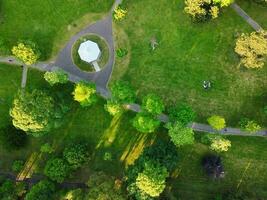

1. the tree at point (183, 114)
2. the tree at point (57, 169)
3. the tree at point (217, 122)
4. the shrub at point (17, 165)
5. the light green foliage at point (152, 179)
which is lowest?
the shrub at point (17, 165)

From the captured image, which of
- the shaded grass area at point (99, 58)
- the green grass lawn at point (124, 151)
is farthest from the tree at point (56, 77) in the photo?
the shaded grass area at point (99, 58)

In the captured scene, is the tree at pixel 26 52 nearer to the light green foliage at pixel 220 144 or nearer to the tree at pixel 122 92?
the tree at pixel 122 92

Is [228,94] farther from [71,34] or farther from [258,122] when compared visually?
[71,34]

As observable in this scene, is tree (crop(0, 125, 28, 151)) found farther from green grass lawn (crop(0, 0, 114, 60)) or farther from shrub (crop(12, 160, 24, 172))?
green grass lawn (crop(0, 0, 114, 60))

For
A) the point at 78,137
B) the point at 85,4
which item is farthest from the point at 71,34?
the point at 78,137

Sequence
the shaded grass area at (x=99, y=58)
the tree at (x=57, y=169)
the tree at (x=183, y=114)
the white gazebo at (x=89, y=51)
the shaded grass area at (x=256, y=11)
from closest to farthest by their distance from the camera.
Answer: the tree at (x=183, y=114), the tree at (x=57, y=169), the white gazebo at (x=89, y=51), the shaded grass area at (x=256, y=11), the shaded grass area at (x=99, y=58)
